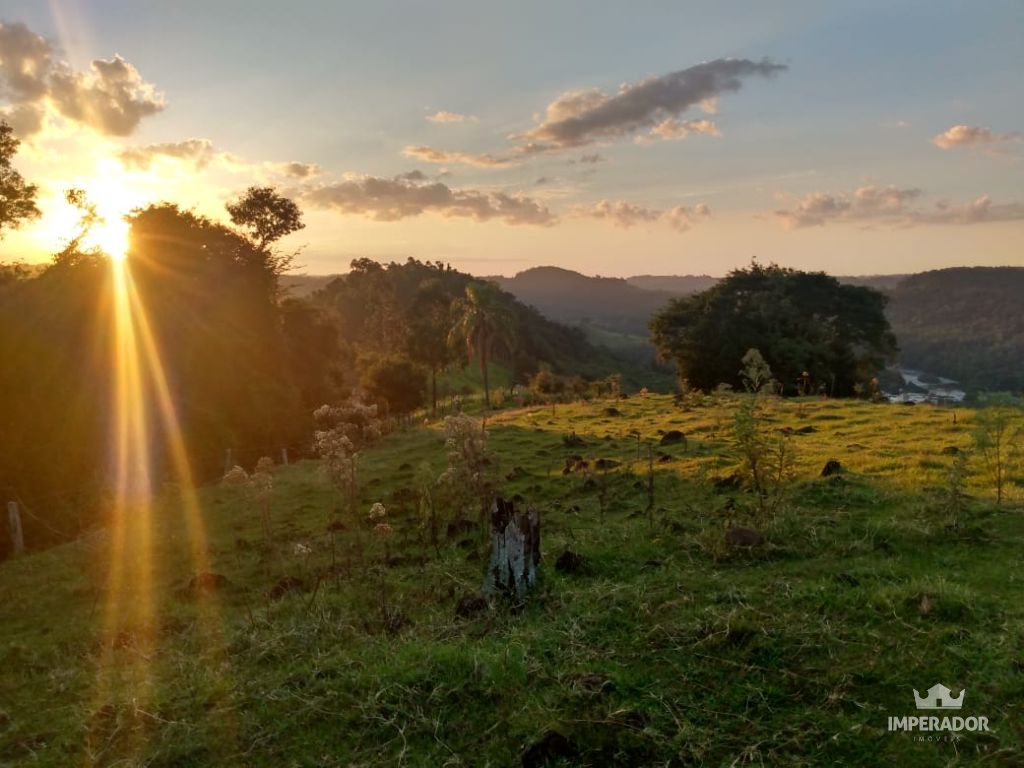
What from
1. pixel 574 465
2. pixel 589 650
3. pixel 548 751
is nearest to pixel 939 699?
pixel 589 650

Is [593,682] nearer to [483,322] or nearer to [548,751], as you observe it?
[548,751]

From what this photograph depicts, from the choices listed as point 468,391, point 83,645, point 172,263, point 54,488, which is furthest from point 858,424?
point 468,391

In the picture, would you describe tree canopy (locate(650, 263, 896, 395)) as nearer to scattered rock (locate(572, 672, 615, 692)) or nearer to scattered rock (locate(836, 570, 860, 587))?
scattered rock (locate(836, 570, 860, 587))

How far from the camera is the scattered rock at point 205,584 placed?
12698 mm

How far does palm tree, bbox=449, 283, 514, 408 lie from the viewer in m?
51.2

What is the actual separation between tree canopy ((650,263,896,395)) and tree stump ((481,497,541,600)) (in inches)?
1546

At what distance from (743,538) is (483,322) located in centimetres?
4238

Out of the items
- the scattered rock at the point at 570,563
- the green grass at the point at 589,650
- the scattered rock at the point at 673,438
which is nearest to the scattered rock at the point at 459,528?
the green grass at the point at 589,650

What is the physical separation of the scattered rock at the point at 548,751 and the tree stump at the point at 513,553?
11.0ft

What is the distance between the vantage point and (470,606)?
29.8 ft

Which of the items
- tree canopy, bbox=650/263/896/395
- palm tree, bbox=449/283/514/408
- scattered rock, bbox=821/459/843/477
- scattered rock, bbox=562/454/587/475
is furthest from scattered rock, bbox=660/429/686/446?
palm tree, bbox=449/283/514/408

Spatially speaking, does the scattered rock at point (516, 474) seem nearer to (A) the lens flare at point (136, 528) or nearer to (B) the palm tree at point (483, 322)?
(A) the lens flare at point (136, 528)

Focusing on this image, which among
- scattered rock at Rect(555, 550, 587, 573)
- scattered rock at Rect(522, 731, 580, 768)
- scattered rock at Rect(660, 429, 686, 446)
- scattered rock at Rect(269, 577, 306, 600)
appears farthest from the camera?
scattered rock at Rect(660, 429, 686, 446)

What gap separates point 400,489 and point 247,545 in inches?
213
